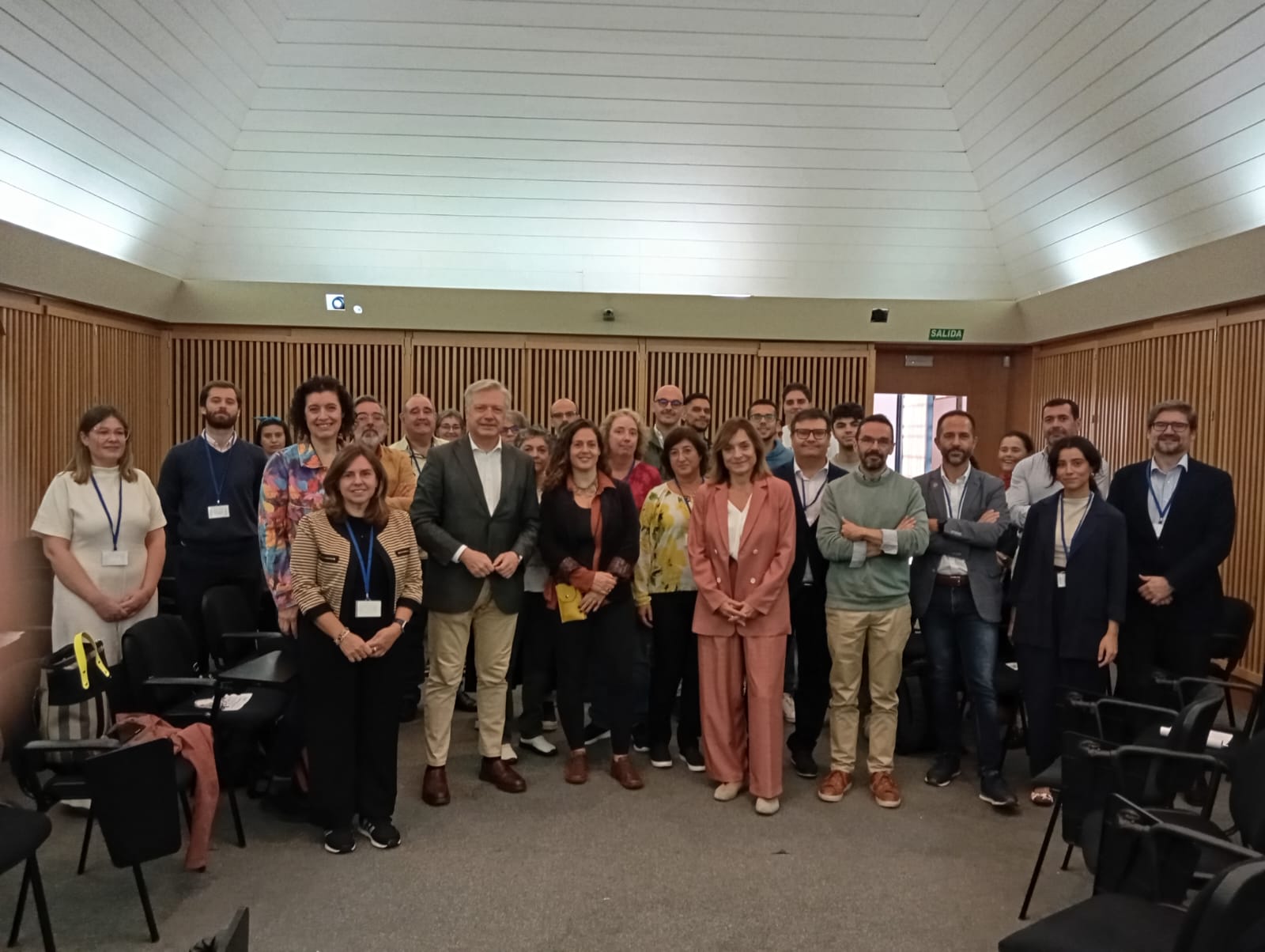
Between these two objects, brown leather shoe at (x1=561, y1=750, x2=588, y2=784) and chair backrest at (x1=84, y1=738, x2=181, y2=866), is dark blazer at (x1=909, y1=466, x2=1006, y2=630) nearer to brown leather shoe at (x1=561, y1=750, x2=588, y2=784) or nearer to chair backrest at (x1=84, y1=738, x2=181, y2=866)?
brown leather shoe at (x1=561, y1=750, x2=588, y2=784)

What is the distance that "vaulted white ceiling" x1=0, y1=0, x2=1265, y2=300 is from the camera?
4902 mm

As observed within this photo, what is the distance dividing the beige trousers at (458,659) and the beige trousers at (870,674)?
4.86ft

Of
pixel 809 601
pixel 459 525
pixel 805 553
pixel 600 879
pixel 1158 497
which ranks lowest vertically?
pixel 600 879

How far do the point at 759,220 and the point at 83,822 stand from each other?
626 cm

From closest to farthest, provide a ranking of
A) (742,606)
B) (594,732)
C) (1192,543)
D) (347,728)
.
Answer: (347,728) < (742,606) < (1192,543) < (594,732)

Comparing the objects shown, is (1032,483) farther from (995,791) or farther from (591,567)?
(591,567)

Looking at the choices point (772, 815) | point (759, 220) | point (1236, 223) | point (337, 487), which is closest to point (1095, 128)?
point (1236, 223)

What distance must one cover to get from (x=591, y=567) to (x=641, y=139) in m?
4.07

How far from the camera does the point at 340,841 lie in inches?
129

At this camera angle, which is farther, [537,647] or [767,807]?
[537,647]

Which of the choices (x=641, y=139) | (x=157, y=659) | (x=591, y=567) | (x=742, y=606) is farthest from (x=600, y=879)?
(x=641, y=139)

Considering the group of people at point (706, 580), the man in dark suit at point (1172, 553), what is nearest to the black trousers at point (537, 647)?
the group of people at point (706, 580)

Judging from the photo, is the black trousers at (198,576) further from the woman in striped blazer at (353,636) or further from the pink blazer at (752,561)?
the pink blazer at (752,561)

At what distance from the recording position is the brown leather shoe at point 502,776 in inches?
153
